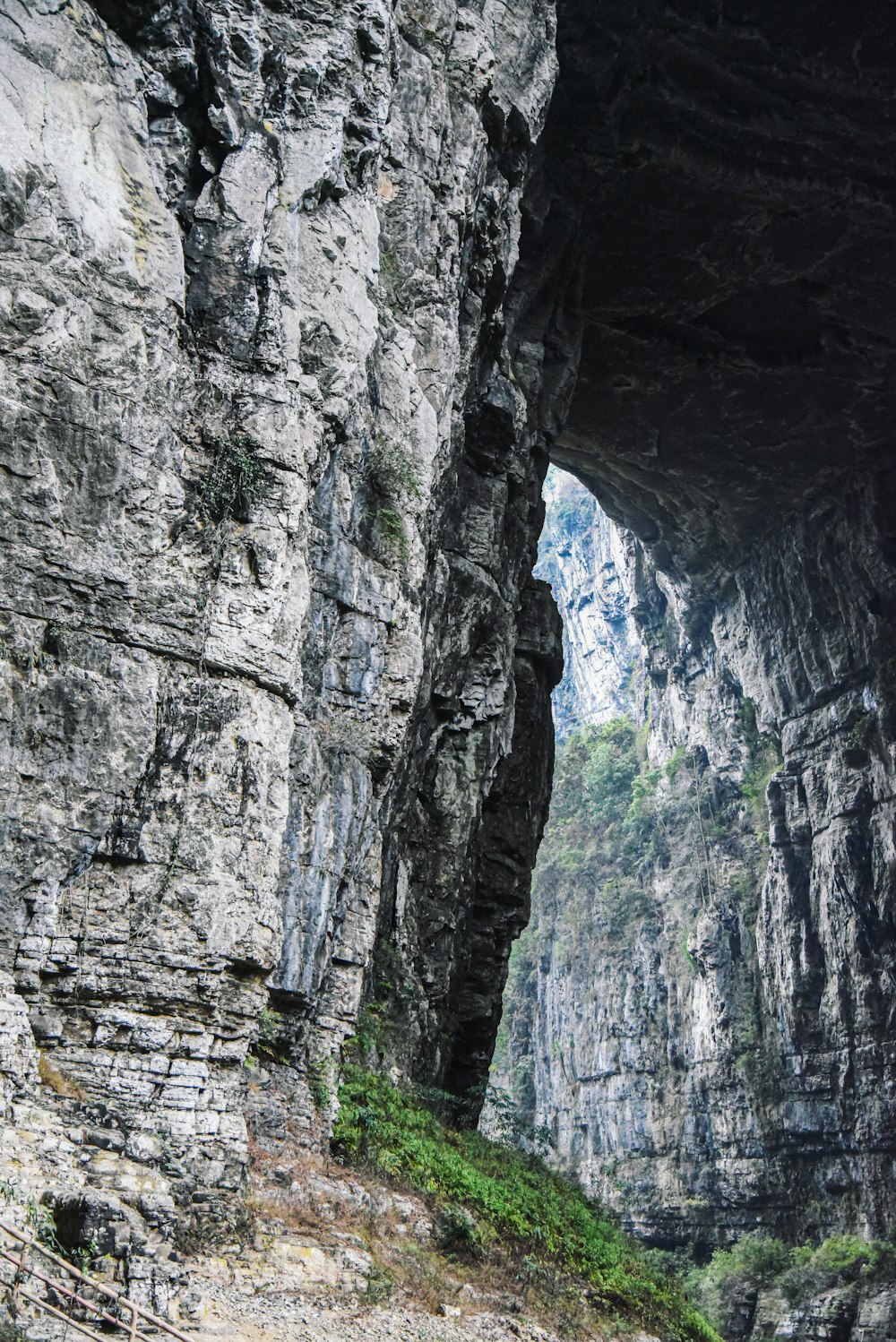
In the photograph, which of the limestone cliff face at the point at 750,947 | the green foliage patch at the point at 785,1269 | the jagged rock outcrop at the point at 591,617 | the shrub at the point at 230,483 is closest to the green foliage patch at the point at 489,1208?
the shrub at the point at 230,483

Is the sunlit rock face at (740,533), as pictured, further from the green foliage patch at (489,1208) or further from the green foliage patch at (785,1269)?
the green foliage patch at (489,1208)

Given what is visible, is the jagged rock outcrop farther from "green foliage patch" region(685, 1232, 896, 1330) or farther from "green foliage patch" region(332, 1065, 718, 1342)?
"green foliage patch" region(332, 1065, 718, 1342)

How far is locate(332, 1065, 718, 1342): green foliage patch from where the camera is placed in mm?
9414

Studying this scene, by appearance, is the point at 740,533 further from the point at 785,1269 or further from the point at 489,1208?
the point at 489,1208

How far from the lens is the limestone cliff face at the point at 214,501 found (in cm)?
735

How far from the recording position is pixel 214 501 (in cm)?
853

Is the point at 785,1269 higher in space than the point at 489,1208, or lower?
higher

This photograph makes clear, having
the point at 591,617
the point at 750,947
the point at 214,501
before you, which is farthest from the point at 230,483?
the point at 591,617

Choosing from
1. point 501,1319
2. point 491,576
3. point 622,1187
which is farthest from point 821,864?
point 501,1319

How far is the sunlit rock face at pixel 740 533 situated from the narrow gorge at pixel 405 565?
0.32 feet

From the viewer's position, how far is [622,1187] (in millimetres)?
27578

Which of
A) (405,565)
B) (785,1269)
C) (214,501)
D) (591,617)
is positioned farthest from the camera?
(591,617)

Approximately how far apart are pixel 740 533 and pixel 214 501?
22.0m

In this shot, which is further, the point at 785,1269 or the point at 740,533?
the point at 740,533
